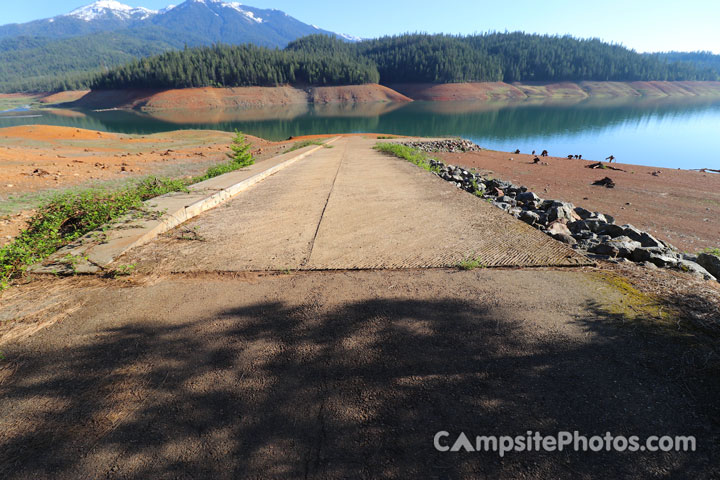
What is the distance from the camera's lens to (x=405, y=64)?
422 ft

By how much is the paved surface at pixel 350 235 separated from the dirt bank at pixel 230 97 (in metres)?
95.3

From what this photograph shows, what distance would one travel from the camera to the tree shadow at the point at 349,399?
5.70 feet

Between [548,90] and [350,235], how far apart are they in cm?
14951

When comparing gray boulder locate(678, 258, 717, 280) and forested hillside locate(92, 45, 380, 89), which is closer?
gray boulder locate(678, 258, 717, 280)

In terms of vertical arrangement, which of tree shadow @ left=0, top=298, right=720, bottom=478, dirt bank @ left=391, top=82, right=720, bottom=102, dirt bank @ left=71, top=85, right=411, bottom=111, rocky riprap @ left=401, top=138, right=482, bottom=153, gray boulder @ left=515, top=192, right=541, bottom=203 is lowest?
tree shadow @ left=0, top=298, right=720, bottom=478

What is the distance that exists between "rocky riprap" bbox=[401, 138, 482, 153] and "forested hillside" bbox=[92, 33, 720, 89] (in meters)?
92.0

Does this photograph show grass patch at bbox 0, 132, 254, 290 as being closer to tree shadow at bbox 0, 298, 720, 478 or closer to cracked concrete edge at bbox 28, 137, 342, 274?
cracked concrete edge at bbox 28, 137, 342, 274

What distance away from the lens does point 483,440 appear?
186 centimetres

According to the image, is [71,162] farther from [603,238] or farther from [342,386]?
[603,238]

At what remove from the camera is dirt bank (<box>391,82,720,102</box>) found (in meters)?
110

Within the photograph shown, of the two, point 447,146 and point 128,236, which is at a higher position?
point 447,146

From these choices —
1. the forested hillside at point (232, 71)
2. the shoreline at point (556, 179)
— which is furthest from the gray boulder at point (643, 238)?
the forested hillside at point (232, 71)

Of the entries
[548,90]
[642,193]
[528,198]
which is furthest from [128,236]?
[548,90]

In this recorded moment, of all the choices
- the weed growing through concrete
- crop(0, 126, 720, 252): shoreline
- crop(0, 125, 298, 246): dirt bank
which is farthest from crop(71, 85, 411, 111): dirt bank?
the weed growing through concrete
